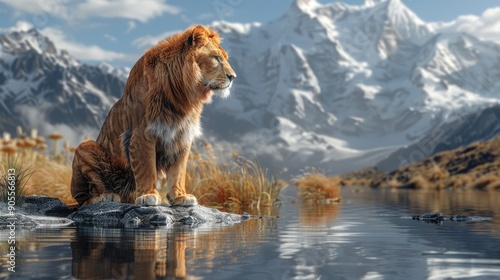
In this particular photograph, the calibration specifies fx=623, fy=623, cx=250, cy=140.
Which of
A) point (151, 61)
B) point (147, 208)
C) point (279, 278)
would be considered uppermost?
point (151, 61)

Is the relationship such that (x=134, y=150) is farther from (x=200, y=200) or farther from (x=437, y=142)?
(x=437, y=142)

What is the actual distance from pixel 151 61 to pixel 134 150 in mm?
948

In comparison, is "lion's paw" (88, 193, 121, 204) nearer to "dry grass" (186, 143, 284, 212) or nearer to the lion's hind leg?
the lion's hind leg

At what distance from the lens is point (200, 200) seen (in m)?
11.0

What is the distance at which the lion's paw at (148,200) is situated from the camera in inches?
239

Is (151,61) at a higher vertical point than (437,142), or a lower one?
lower

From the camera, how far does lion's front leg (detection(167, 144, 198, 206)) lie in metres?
6.46

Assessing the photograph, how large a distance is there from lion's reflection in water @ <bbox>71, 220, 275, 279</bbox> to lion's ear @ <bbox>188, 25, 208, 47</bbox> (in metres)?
1.89

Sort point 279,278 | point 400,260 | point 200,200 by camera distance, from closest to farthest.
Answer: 1. point 279,278
2. point 400,260
3. point 200,200

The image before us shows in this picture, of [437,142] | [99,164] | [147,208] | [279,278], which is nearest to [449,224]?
[147,208]

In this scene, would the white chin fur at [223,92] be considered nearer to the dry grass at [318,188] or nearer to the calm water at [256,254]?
the calm water at [256,254]

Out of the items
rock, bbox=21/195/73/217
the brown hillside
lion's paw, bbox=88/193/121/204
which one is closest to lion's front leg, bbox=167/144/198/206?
lion's paw, bbox=88/193/121/204

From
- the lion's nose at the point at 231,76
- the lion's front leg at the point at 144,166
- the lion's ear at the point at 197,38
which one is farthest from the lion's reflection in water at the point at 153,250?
the lion's ear at the point at 197,38

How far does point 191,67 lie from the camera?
6.23 metres
